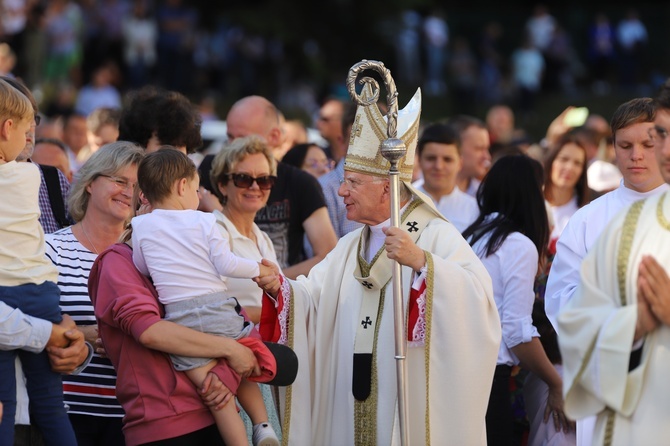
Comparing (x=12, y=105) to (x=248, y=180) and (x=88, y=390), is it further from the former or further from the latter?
(x=248, y=180)

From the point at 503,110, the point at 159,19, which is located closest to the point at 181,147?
the point at 503,110

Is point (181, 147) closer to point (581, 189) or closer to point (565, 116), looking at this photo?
point (581, 189)

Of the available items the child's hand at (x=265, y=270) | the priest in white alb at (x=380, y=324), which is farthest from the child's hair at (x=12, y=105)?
the priest in white alb at (x=380, y=324)

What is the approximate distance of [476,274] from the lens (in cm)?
570

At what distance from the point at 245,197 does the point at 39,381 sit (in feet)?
6.42

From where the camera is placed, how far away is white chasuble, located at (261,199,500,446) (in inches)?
223

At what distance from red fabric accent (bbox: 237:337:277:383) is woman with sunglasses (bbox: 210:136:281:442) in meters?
1.16

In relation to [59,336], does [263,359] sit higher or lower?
lower

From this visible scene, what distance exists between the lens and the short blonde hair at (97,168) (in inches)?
231

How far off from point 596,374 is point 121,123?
11.8ft

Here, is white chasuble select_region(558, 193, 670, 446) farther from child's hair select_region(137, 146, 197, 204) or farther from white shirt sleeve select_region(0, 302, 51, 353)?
white shirt sleeve select_region(0, 302, 51, 353)

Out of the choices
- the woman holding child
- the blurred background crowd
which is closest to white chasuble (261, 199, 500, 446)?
the woman holding child

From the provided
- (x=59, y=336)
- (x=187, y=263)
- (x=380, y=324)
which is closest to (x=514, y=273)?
(x=380, y=324)

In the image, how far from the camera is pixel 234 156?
6.75 m
